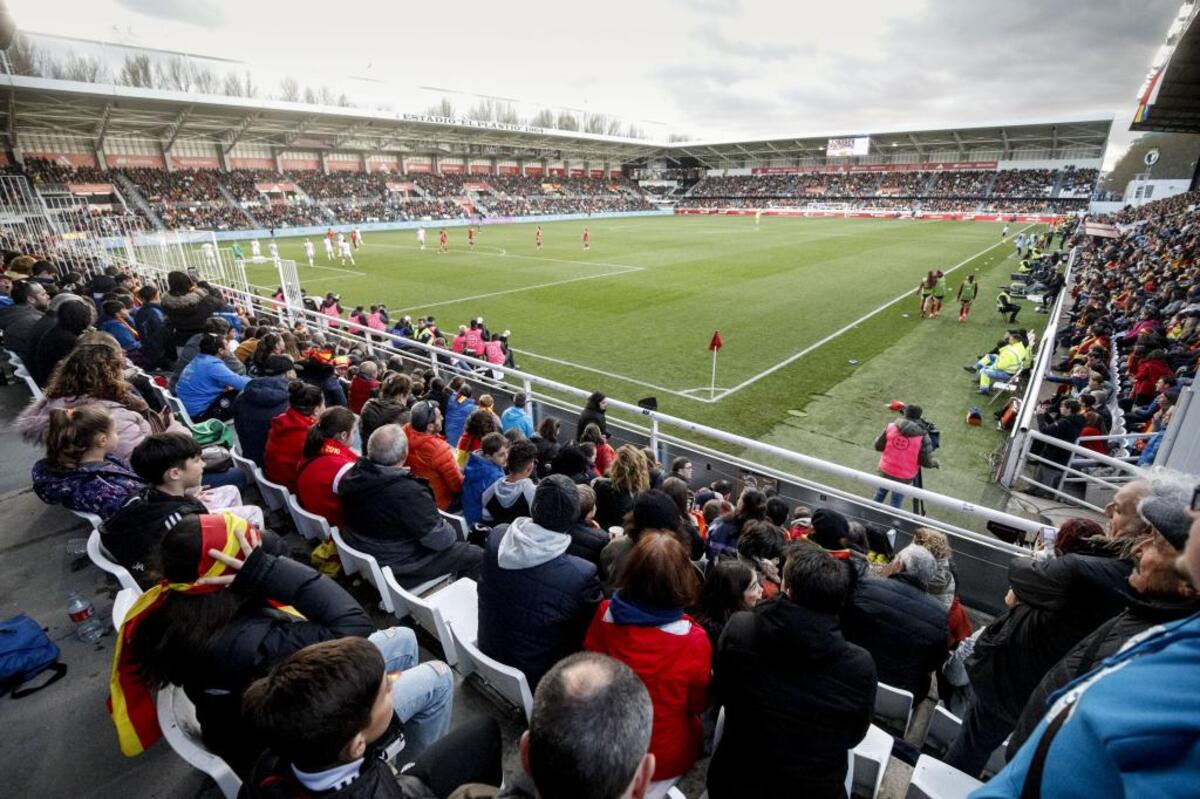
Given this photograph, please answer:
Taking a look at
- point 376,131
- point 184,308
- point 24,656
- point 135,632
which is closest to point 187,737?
point 135,632

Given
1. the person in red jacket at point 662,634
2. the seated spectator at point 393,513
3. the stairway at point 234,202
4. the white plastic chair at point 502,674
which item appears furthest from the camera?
the stairway at point 234,202

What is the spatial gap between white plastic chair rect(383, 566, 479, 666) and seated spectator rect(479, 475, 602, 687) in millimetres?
516

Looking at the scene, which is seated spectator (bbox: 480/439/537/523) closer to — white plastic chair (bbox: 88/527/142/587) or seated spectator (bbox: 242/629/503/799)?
white plastic chair (bbox: 88/527/142/587)

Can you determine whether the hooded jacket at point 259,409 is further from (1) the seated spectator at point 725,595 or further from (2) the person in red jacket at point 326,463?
(1) the seated spectator at point 725,595

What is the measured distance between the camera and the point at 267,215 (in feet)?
142

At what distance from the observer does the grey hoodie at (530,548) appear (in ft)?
8.65

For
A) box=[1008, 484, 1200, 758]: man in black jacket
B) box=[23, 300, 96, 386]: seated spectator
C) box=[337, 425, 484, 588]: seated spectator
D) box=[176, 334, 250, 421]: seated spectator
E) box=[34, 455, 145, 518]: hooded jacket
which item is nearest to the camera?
box=[1008, 484, 1200, 758]: man in black jacket

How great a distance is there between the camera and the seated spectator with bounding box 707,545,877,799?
2135 millimetres

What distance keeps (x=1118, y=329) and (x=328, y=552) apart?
55.1ft

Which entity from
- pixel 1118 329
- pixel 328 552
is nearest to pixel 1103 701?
pixel 328 552

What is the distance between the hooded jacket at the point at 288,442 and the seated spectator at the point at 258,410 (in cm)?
58

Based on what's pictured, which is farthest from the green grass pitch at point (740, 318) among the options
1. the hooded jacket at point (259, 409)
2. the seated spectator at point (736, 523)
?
the hooded jacket at point (259, 409)

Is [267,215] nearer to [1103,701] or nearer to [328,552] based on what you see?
[328,552]

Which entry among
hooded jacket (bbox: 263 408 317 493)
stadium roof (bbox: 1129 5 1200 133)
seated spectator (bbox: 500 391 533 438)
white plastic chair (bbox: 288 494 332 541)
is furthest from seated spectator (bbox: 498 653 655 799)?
stadium roof (bbox: 1129 5 1200 133)
